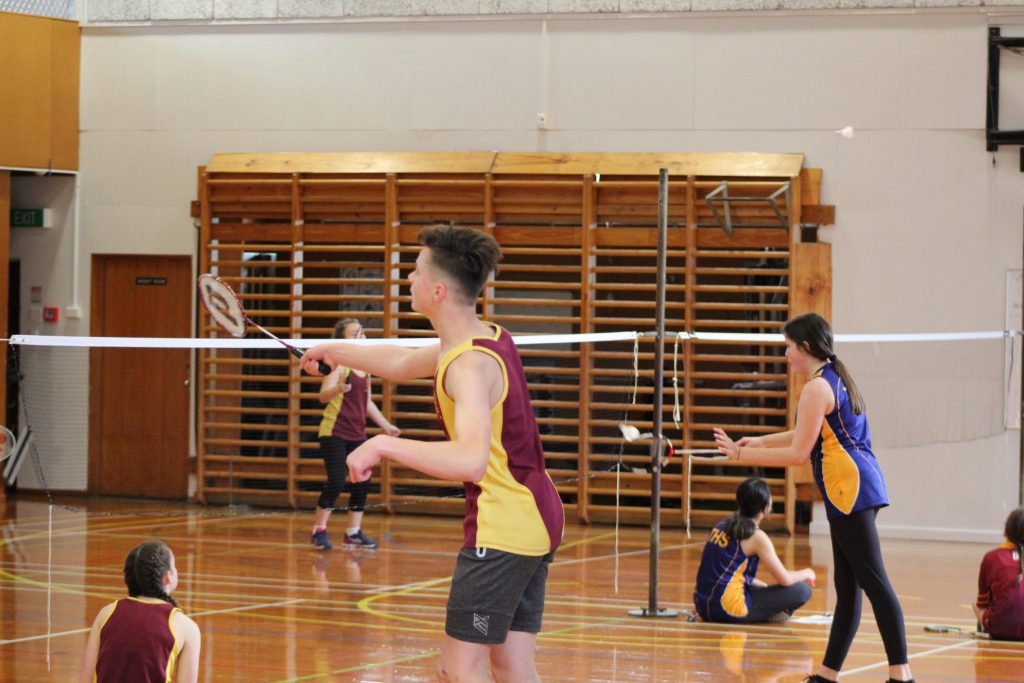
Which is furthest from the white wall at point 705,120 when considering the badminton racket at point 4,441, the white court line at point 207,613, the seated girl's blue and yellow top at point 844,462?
the badminton racket at point 4,441

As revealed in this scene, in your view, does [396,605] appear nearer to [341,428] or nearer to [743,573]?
[743,573]

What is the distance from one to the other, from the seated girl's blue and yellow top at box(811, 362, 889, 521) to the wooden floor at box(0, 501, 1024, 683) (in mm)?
1263

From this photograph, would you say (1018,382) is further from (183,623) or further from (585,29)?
(183,623)

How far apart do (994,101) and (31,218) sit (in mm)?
9854

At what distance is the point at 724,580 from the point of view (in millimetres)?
7871

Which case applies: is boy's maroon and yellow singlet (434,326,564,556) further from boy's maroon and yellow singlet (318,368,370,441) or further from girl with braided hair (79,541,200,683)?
boy's maroon and yellow singlet (318,368,370,441)

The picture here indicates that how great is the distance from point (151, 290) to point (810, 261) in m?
6.89

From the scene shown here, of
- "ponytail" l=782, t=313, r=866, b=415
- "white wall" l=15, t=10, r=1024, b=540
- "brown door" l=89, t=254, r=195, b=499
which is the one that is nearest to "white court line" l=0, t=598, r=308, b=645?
"ponytail" l=782, t=313, r=866, b=415

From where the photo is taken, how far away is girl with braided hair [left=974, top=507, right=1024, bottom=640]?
736cm

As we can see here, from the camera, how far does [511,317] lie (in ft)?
42.1

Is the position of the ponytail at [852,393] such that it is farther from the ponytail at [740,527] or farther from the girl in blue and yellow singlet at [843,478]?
the ponytail at [740,527]

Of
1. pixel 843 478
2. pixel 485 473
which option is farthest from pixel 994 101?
pixel 485 473

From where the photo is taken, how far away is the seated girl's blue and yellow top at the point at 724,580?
7.87 metres

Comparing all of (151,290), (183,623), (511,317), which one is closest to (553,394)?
(511,317)
